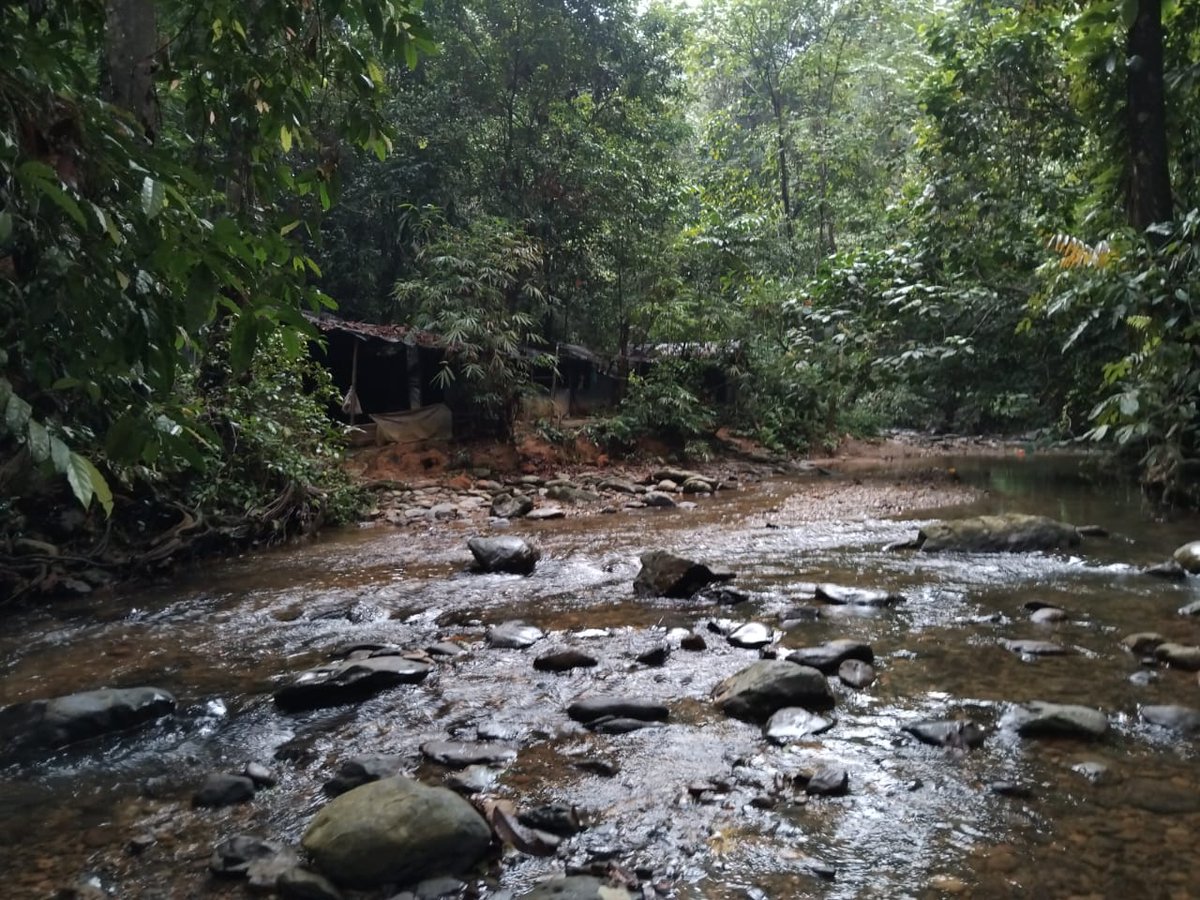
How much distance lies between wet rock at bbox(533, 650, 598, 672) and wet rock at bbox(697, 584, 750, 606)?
4.94ft

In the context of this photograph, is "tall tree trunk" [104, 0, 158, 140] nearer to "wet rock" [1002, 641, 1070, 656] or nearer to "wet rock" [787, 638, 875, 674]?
"wet rock" [787, 638, 875, 674]

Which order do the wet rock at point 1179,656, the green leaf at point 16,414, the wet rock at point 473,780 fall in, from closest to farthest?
1. the green leaf at point 16,414
2. the wet rock at point 473,780
3. the wet rock at point 1179,656

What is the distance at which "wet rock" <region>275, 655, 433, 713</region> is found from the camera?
12.6 feet

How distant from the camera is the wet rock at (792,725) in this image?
332cm

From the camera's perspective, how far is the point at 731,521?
9.74m

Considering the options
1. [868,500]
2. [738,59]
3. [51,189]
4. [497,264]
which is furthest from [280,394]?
[738,59]

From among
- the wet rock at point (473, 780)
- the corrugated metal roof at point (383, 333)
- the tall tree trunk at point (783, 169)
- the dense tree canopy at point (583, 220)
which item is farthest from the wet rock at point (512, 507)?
the tall tree trunk at point (783, 169)

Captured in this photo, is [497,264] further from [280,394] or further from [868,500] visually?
[868,500]

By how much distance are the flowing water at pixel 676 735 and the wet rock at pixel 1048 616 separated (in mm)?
Answer: 120

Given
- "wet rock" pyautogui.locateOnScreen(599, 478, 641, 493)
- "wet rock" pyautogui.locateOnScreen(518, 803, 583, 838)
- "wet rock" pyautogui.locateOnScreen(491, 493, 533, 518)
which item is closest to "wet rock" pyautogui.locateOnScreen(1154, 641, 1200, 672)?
"wet rock" pyautogui.locateOnScreen(518, 803, 583, 838)

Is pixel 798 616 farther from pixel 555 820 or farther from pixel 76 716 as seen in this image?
pixel 76 716

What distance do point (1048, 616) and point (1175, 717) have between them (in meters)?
1.63

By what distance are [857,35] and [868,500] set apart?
20.8 m

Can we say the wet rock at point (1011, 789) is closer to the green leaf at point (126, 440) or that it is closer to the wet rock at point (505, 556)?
the green leaf at point (126, 440)
